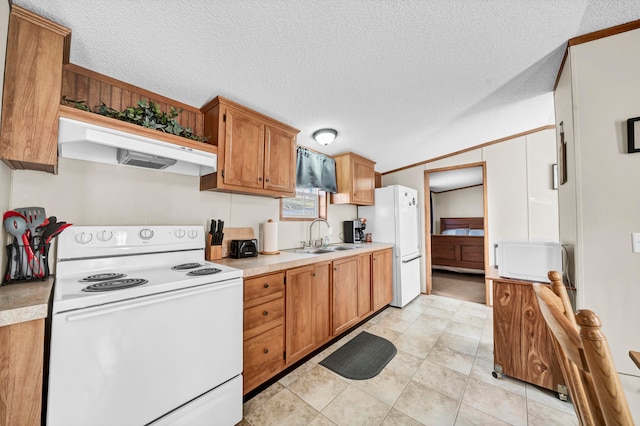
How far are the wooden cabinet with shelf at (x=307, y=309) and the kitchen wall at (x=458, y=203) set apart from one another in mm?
6251

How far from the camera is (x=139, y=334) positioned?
44.3 inches

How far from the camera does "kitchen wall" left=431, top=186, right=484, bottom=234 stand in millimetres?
6840

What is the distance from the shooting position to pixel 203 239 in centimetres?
195

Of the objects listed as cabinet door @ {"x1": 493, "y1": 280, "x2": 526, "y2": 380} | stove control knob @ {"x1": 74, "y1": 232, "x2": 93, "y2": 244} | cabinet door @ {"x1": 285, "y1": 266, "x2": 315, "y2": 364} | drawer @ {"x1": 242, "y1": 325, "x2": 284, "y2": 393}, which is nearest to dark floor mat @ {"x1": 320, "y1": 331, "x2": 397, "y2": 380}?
cabinet door @ {"x1": 285, "y1": 266, "x2": 315, "y2": 364}

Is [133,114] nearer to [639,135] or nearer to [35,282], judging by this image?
[35,282]

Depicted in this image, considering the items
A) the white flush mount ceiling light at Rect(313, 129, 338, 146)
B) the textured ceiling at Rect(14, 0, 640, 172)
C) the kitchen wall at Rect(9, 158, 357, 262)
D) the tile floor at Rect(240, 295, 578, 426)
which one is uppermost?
the textured ceiling at Rect(14, 0, 640, 172)

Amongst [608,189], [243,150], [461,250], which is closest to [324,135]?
[243,150]

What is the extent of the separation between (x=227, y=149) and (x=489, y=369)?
290cm

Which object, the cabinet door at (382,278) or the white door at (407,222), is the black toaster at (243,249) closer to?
the cabinet door at (382,278)

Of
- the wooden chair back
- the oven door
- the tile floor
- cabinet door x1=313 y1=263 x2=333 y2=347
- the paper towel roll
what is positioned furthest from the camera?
the paper towel roll

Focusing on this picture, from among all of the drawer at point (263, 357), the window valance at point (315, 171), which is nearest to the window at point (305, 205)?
the window valance at point (315, 171)

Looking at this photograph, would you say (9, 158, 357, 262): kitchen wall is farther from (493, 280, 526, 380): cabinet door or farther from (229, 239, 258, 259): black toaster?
(493, 280, 526, 380): cabinet door

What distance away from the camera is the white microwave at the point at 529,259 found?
1.85 metres

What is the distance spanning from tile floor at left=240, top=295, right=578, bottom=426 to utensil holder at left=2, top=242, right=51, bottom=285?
1445 mm
